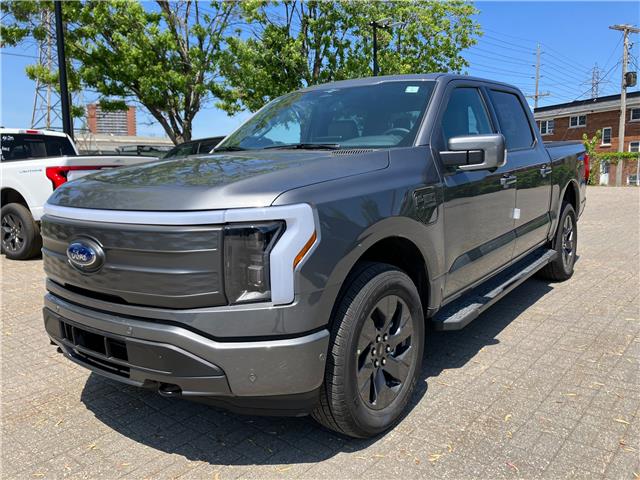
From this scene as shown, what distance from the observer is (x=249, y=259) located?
2.23 meters

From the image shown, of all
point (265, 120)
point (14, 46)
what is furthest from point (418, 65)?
point (265, 120)

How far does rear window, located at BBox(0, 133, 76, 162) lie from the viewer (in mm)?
8477

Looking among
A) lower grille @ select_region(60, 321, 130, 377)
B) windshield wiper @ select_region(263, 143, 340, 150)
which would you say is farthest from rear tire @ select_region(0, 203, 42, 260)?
lower grille @ select_region(60, 321, 130, 377)

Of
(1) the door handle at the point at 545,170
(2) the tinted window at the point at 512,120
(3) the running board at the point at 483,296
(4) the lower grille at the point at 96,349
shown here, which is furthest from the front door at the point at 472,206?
(4) the lower grille at the point at 96,349

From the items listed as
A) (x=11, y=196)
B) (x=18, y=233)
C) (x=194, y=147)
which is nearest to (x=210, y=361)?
(x=18, y=233)

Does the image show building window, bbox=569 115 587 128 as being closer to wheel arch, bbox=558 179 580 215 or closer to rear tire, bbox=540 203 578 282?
wheel arch, bbox=558 179 580 215

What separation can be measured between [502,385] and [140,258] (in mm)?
2389

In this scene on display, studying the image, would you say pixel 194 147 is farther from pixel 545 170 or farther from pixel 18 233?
pixel 545 170

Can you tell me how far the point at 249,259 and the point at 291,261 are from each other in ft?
0.59

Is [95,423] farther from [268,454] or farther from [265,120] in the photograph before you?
[265,120]

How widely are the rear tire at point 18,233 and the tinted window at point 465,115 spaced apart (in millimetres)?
6040

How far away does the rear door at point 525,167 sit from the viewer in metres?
4.38

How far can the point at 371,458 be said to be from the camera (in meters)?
2.63

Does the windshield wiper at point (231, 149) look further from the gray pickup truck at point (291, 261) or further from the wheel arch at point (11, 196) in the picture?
the wheel arch at point (11, 196)
